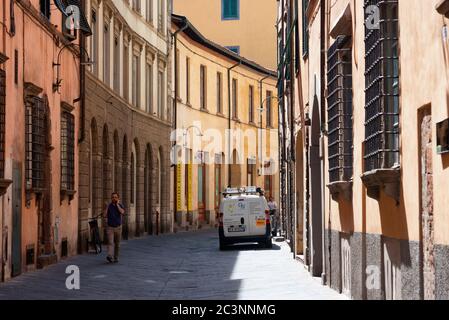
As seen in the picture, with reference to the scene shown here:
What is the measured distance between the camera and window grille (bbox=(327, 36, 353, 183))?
15492 mm

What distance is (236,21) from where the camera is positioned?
213 feet

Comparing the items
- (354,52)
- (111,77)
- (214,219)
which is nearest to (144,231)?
(111,77)

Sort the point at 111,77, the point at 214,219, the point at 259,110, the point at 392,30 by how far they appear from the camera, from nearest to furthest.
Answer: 1. the point at 392,30
2. the point at 111,77
3. the point at 214,219
4. the point at 259,110

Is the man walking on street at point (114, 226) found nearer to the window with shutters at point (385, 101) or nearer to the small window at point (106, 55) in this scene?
the small window at point (106, 55)

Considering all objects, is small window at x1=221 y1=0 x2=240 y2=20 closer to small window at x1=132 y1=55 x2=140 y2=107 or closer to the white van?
small window at x1=132 y1=55 x2=140 y2=107

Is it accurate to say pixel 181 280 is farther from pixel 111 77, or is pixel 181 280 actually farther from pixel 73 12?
pixel 111 77

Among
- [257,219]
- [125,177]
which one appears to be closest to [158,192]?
[125,177]

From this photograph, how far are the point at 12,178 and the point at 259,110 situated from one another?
4388 cm

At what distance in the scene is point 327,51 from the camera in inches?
682

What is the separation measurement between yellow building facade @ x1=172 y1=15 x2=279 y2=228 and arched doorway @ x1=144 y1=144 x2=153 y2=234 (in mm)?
4963

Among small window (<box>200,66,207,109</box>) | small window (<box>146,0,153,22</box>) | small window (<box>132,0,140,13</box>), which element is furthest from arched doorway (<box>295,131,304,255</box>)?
small window (<box>200,66,207,109</box>)

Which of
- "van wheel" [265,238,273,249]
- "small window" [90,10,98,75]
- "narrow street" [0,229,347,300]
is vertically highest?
"small window" [90,10,98,75]

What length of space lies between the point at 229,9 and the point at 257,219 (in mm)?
32964

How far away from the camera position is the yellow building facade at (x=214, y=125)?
50281 millimetres
